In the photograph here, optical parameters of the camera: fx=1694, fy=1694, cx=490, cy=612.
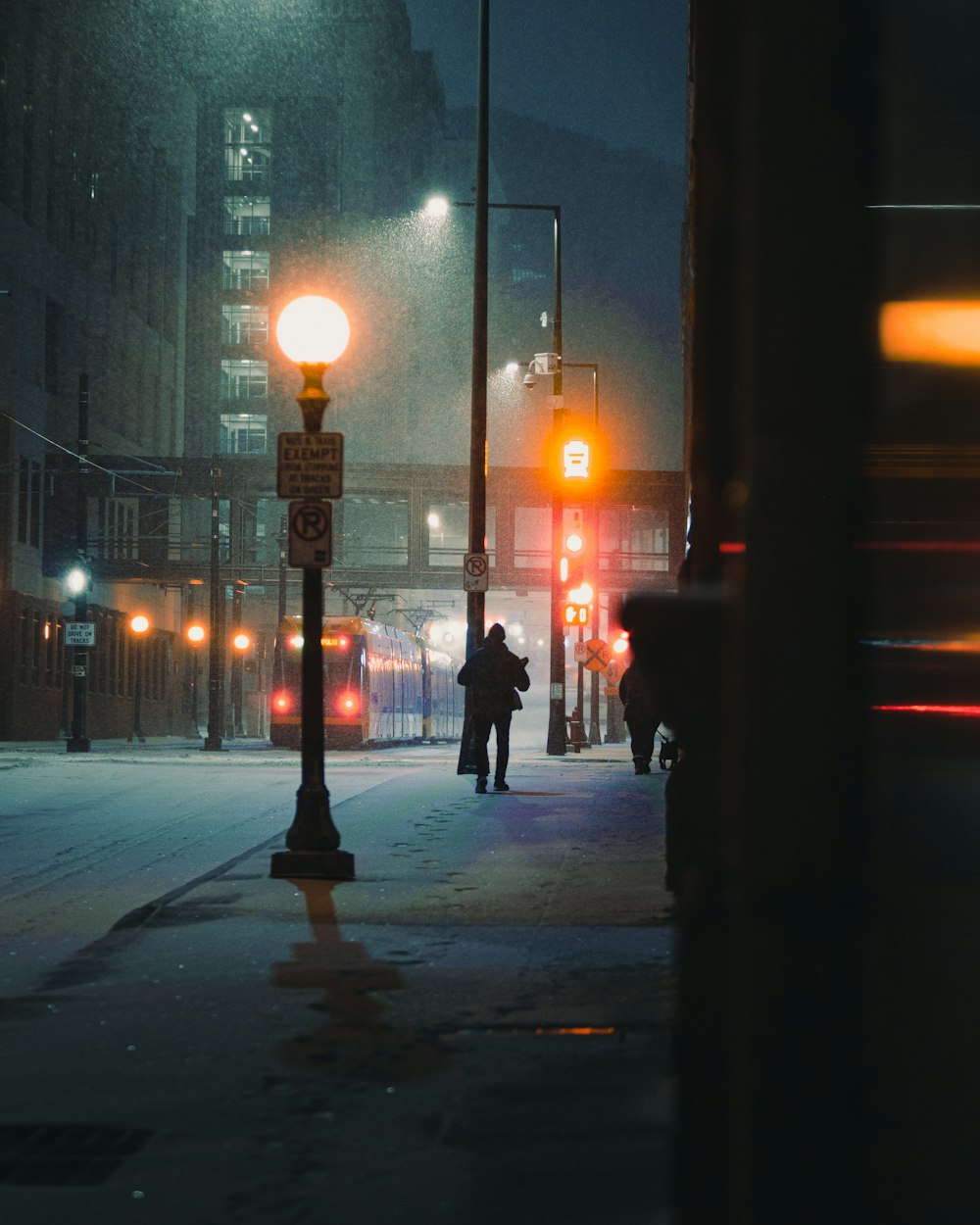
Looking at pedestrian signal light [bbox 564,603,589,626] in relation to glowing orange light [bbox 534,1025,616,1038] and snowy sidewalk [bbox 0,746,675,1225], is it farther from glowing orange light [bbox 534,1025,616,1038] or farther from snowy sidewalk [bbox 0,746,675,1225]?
glowing orange light [bbox 534,1025,616,1038]

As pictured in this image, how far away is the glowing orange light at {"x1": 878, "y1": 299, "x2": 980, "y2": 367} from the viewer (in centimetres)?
295

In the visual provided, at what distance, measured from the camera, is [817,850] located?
95.8 inches

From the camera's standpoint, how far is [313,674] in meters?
11.2

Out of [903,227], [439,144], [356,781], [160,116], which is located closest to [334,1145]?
[903,227]

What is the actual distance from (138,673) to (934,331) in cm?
4525

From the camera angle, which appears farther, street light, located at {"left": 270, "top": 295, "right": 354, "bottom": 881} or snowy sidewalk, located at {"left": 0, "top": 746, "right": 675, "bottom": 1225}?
street light, located at {"left": 270, "top": 295, "right": 354, "bottom": 881}

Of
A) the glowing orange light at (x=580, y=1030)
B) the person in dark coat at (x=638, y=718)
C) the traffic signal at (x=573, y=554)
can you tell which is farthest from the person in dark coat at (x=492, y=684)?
the traffic signal at (x=573, y=554)

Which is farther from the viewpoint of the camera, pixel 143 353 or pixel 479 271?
pixel 143 353

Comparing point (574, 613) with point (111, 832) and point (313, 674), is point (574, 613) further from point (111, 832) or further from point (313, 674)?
point (313, 674)

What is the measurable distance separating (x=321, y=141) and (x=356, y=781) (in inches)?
2781

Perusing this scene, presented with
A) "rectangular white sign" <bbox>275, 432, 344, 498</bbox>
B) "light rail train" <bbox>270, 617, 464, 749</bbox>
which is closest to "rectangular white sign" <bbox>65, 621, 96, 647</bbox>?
"light rail train" <bbox>270, 617, 464, 749</bbox>

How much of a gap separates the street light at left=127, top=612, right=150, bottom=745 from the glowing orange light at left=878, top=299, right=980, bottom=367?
40.0 metres

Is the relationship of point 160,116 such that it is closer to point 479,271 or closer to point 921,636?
point 479,271

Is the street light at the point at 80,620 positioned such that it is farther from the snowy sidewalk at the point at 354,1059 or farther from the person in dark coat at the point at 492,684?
the snowy sidewalk at the point at 354,1059
